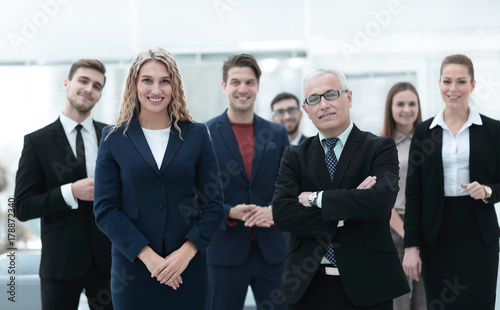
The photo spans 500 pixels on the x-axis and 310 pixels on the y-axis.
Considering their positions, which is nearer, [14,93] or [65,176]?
[65,176]

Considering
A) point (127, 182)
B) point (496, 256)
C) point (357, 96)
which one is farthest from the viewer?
point (357, 96)

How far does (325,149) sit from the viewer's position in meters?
2.06

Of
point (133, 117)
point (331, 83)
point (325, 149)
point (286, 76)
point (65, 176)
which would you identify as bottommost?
point (65, 176)

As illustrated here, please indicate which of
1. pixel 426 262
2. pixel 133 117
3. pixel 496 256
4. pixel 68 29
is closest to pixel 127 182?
pixel 133 117

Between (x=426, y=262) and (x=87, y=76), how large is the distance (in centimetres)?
232

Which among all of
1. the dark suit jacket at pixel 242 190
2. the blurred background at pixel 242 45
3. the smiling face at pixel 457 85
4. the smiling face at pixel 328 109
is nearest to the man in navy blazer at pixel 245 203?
the dark suit jacket at pixel 242 190

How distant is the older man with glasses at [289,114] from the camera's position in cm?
403

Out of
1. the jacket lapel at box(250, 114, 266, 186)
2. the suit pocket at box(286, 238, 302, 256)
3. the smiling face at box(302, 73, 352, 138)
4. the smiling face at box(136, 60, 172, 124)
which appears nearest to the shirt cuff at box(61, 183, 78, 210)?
the smiling face at box(136, 60, 172, 124)

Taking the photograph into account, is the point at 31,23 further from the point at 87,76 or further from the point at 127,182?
the point at 127,182

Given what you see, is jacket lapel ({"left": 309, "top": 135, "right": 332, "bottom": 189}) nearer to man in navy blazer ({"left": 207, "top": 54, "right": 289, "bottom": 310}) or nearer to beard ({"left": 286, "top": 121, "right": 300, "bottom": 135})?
man in navy blazer ({"left": 207, "top": 54, "right": 289, "bottom": 310})

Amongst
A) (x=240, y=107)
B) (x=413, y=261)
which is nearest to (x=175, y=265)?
(x=240, y=107)

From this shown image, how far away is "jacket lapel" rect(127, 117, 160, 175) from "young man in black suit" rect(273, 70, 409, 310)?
58cm

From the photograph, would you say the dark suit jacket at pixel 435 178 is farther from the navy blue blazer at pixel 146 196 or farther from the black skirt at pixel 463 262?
the navy blue blazer at pixel 146 196

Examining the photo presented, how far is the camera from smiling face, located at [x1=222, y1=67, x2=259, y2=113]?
285cm
